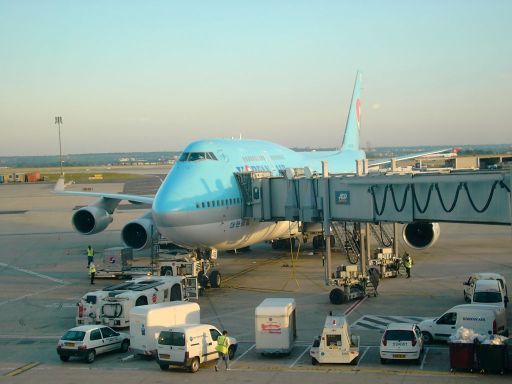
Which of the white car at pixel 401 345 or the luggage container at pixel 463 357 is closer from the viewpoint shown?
the luggage container at pixel 463 357

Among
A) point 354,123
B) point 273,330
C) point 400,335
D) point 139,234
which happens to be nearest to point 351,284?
point 273,330

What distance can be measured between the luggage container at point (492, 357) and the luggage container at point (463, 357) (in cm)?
19

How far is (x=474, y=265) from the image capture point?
37406 mm

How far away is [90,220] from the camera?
44.8 metres

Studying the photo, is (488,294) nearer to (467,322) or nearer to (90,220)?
(467,322)

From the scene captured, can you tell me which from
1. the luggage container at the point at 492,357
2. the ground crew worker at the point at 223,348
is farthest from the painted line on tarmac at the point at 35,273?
the luggage container at the point at 492,357

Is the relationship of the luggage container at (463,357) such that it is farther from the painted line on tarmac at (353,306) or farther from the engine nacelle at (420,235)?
the engine nacelle at (420,235)

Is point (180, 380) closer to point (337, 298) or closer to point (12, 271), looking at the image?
point (337, 298)

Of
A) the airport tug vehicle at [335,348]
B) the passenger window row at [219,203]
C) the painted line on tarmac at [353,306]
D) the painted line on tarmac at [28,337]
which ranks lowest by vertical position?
the painted line on tarmac at [353,306]

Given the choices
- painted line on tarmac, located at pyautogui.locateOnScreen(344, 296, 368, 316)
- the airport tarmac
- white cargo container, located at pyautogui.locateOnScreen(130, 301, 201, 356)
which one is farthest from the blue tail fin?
white cargo container, located at pyautogui.locateOnScreen(130, 301, 201, 356)

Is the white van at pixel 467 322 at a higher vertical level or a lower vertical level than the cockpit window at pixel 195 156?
lower

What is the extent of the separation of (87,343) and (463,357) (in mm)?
10645

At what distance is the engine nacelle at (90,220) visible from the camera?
146 feet

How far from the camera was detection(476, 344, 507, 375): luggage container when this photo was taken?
62.7 ft
